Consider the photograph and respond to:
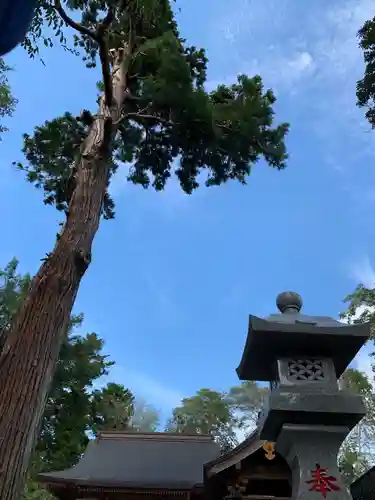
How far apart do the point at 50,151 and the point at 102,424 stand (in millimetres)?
12871

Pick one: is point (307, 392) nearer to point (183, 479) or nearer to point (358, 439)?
point (183, 479)

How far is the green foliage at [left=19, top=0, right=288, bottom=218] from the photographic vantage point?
22.6 feet

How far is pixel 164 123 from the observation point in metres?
7.41

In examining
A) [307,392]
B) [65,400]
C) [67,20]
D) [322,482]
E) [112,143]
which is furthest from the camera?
[65,400]

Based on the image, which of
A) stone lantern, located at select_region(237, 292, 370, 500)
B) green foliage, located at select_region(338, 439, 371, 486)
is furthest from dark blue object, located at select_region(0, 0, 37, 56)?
green foliage, located at select_region(338, 439, 371, 486)

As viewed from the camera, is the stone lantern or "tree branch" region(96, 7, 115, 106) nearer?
the stone lantern

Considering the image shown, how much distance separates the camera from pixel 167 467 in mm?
8836

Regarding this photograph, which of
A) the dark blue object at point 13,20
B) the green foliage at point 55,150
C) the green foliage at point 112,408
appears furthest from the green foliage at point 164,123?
the green foliage at point 112,408

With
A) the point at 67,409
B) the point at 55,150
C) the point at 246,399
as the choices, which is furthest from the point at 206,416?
the point at 55,150

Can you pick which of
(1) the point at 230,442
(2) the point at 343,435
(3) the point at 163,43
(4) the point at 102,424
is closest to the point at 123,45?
(3) the point at 163,43

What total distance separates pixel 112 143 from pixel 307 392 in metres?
4.73

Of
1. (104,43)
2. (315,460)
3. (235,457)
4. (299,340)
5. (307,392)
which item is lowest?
(315,460)

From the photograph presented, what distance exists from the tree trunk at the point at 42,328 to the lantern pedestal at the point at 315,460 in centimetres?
198

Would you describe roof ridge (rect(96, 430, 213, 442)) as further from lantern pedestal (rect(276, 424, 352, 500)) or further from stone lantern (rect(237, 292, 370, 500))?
lantern pedestal (rect(276, 424, 352, 500))
